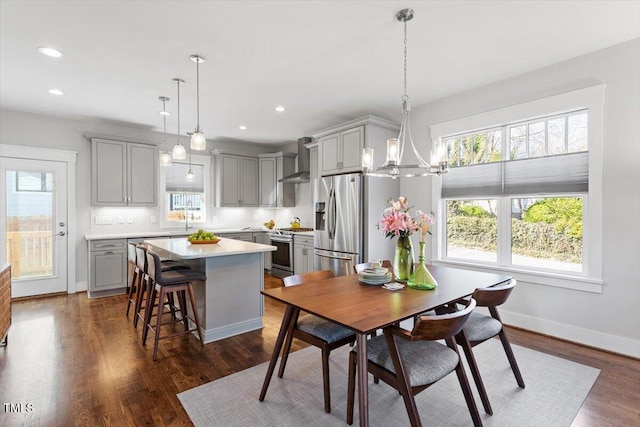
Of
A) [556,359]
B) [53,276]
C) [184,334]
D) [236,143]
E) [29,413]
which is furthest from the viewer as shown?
[236,143]

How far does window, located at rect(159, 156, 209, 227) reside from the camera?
585cm

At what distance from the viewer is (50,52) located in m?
2.88

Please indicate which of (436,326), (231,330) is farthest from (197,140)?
(436,326)

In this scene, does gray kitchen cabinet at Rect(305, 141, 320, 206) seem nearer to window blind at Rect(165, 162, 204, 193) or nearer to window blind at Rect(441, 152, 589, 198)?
window blind at Rect(165, 162, 204, 193)

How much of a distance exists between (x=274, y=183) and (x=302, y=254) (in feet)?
6.02

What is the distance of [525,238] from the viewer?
350 cm

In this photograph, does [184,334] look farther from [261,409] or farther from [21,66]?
[21,66]

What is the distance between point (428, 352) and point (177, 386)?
1.78m

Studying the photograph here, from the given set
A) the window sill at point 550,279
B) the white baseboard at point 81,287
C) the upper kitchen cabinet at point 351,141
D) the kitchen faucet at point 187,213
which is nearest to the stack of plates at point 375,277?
the window sill at point 550,279

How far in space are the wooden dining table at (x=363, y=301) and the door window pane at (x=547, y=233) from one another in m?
1.28

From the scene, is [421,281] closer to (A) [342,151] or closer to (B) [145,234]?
(A) [342,151]

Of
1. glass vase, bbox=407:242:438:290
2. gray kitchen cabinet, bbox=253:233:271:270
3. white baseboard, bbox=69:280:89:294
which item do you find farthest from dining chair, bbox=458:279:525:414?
white baseboard, bbox=69:280:89:294

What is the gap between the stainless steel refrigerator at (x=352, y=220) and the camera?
4.36 meters

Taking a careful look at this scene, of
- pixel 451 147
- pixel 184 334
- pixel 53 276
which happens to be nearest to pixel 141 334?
pixel 184 334
